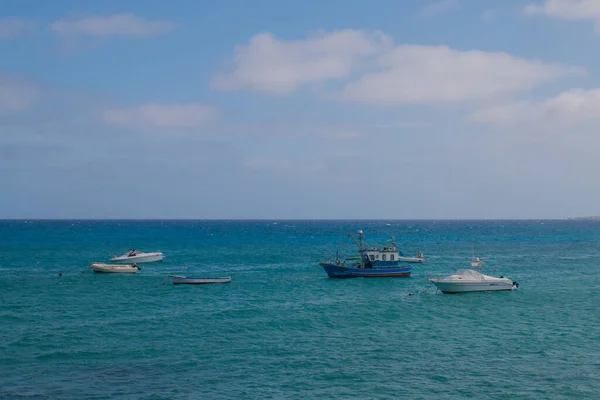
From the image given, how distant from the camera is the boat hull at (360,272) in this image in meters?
81.8

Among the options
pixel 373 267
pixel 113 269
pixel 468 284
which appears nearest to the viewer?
pixel 468 284

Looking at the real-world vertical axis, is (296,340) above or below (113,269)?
below

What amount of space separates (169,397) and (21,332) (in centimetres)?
2130

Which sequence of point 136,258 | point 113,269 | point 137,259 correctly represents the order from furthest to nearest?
point 137,259
point 136,258
point 113,269

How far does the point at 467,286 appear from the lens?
216 feet

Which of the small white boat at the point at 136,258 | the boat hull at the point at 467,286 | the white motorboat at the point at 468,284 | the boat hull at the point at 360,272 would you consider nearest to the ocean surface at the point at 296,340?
the boat hull at the point at 467,286

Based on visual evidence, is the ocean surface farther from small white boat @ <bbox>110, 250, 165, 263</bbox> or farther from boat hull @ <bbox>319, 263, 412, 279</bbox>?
small white boat @ <bbox>110, 250, 165, 263</bbox>

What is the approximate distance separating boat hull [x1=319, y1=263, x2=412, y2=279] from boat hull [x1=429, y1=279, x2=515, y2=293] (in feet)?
54.3

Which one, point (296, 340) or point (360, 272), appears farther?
point (360, 272)

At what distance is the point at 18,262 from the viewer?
10500cm

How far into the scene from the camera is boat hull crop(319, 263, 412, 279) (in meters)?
81.8

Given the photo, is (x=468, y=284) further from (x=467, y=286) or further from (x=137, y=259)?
(x=137, y=259)

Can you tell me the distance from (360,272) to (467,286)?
63.2 feet

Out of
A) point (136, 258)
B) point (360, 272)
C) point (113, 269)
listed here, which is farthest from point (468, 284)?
point (136, 258)
